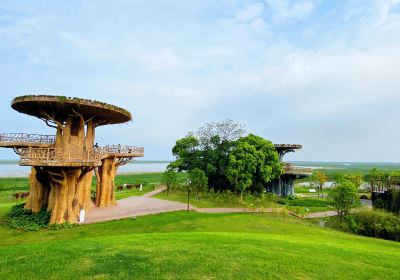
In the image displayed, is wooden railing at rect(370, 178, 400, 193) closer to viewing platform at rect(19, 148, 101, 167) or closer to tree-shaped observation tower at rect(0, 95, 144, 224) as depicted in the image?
tree-shaped observation tower at rect(0, 95, 144, 224)

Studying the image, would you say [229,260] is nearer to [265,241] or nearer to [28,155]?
[265,241]

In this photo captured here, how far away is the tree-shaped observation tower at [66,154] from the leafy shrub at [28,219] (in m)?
0.61

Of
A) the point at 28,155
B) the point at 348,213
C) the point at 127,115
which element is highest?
the point at 127,115

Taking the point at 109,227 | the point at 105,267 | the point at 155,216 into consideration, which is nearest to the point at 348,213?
the point at 155,216

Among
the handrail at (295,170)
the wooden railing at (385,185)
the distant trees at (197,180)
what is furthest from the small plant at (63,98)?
the handrail at (295,170)

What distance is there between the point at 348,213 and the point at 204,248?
20.1m

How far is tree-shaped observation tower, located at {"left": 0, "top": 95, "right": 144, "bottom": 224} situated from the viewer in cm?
1927

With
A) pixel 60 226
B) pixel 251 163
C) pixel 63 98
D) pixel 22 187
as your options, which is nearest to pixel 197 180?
pixel 251 163

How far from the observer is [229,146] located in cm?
3956

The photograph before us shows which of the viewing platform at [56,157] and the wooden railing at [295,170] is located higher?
the viewing platform at [56,157]

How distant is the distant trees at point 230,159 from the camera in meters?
34.6

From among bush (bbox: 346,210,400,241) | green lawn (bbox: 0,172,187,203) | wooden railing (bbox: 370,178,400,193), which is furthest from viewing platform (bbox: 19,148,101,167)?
wooden railing (bbox: 370,178,400,193)

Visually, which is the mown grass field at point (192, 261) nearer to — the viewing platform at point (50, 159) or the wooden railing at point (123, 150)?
the viewing platform at point (50, 159)

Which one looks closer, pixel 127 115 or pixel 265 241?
pixel 265 241
